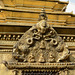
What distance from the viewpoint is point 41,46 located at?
26.1 feet

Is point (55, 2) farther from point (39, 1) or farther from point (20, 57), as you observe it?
point (20, 57)

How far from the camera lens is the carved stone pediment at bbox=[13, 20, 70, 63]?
784 centimetres

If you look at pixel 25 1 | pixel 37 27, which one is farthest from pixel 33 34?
pixel 25 1

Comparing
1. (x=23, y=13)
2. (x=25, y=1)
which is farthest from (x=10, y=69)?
(x=25, y=1)

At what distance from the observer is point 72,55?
834 cm

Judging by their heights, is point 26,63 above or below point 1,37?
below

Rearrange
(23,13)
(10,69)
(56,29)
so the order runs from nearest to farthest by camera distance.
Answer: (10,69), (56,29), (23,13)

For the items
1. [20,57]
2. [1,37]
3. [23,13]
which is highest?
[23,13]

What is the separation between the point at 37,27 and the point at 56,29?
98cm

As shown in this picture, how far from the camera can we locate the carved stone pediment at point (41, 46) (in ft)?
25.7

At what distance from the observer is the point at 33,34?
7.92 metres

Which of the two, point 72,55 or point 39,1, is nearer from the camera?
point 72,55

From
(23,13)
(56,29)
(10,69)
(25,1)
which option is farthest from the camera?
(25,1)

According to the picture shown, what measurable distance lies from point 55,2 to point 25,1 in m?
2.09
